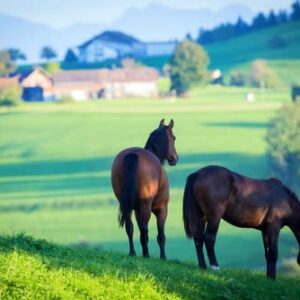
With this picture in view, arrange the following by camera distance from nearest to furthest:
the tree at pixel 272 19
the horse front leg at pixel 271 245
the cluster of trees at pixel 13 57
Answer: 1. the horse front leg at pixel 271 245
2. the cluster of trees at pixel 13 57
3. the tree at pixel 272 19

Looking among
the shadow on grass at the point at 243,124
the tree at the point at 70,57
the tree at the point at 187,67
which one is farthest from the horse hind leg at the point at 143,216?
the tree at the point at 70,57

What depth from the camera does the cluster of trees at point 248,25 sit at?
501 ft

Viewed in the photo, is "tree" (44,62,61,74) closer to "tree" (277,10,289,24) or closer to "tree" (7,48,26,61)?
"tree" (7,48,26,61)

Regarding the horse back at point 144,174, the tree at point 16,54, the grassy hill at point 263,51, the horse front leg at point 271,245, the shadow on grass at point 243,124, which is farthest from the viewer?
the tree at point 16,54

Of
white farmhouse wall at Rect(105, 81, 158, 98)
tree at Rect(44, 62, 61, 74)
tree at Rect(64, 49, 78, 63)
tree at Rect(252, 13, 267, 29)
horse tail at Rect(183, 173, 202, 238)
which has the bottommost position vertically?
white farmhouse wall at Rect(105, 81, 158, 98)

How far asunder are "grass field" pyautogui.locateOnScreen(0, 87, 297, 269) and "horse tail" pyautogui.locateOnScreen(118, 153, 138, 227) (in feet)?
77.4

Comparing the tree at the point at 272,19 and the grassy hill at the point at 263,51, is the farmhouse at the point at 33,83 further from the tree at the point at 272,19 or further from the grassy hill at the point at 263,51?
the tree at the point at 272,19

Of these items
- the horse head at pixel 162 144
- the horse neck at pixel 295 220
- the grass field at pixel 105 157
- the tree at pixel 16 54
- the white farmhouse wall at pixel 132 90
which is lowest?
the grass field at pixel 105 157

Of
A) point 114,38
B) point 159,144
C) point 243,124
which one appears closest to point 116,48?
point 114,38

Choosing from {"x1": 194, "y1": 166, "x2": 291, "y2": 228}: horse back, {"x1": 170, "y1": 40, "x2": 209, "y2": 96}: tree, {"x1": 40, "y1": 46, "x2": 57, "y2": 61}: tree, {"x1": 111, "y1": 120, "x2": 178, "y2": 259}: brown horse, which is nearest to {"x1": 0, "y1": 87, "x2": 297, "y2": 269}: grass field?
{"x1": 170, "y1": 40, "x2": 209, "y2": 96}: tree

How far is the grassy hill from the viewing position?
12019 centimetres

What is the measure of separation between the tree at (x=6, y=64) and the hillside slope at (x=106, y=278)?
349 ft

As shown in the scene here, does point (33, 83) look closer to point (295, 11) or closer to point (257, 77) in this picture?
point (257, 77)

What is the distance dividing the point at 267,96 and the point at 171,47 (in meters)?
41.7
